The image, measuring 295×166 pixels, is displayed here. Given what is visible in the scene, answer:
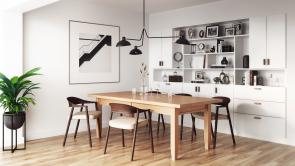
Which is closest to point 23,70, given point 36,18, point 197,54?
point 36,18

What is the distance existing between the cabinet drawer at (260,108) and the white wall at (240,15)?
0.15m

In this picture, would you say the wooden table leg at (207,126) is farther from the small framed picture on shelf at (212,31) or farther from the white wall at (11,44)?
the white wall at (11,44)

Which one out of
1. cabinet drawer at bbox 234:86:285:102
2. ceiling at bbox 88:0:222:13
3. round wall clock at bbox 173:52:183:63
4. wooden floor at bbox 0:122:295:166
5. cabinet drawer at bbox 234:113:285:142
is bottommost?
wooden floor at bbox 0:122:295:166

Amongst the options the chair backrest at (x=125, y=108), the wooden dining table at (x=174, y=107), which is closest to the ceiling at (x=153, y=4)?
the wooden dining table at (x=174, y=107)

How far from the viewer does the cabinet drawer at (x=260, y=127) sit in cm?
530

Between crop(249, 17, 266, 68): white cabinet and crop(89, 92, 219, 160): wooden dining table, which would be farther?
crop(249, 17, 266, 68): white cabinet

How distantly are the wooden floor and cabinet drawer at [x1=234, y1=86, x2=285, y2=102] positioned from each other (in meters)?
0.78

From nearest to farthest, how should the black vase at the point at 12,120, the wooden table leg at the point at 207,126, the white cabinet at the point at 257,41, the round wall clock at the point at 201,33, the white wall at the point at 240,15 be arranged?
the black vase at the point at 12,120, the wooden table leg at the point at 207,126, the white wall at the point at 240,15, the white cabinet at the point at 257,41, the round wall clock at the point at 201,33

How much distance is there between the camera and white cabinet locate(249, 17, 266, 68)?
18.0 feet

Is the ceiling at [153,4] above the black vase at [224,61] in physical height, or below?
above

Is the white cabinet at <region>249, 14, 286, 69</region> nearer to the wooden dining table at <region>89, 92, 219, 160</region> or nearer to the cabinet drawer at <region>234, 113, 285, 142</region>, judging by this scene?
the cabinet drawer at <region>234, 113, 285, 142</region>

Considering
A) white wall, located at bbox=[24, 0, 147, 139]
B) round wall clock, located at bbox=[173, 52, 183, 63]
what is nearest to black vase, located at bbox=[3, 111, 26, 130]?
white wall, located at bbox=[24, 0, 147, 139]

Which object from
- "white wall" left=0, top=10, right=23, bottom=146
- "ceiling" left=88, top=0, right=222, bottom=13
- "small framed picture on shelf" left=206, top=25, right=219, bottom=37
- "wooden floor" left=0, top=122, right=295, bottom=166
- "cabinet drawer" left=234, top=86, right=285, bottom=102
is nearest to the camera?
"wooden floor" left=0, top=122, right=295, bottom=166

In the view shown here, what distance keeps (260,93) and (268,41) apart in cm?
93
